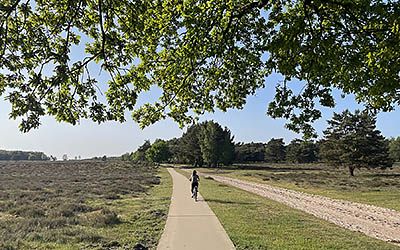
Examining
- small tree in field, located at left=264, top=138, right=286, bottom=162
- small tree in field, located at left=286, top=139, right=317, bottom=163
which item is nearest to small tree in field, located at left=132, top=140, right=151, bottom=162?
small tree in field, located at left=264, top=138, right=286, bottom=162

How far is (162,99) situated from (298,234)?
571 cm

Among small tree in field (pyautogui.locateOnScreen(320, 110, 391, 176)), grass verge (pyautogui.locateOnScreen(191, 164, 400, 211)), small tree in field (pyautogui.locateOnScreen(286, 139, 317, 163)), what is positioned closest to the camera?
grass verge (pyautogui.locateOnScreen(191, 164, 400, 211))

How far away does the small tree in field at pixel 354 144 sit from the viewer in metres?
57.2

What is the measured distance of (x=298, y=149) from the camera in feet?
371

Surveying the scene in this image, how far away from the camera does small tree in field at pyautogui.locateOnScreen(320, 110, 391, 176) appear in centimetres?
5719

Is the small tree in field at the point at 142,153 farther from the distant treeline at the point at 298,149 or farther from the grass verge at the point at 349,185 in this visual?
the grass verge at the point at 349,185

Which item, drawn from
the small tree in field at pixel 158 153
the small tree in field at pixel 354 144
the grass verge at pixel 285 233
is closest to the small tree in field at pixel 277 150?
the small tree in field at pixel 158 153

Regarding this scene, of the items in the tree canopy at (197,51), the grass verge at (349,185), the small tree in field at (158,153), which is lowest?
the grass verge at (349,185)

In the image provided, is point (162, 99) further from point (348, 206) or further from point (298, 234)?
point (348, 206)

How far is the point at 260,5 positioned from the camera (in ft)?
25.6

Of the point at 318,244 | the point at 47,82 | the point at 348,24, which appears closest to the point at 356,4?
the point at 348,24

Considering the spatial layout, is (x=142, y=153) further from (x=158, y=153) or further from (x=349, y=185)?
(x=349, y=185)

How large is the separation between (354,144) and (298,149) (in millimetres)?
55462

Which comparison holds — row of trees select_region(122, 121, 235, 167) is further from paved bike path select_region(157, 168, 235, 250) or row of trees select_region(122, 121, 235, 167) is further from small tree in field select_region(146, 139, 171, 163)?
paved bike path select_region(157, 168, 235, 250)
